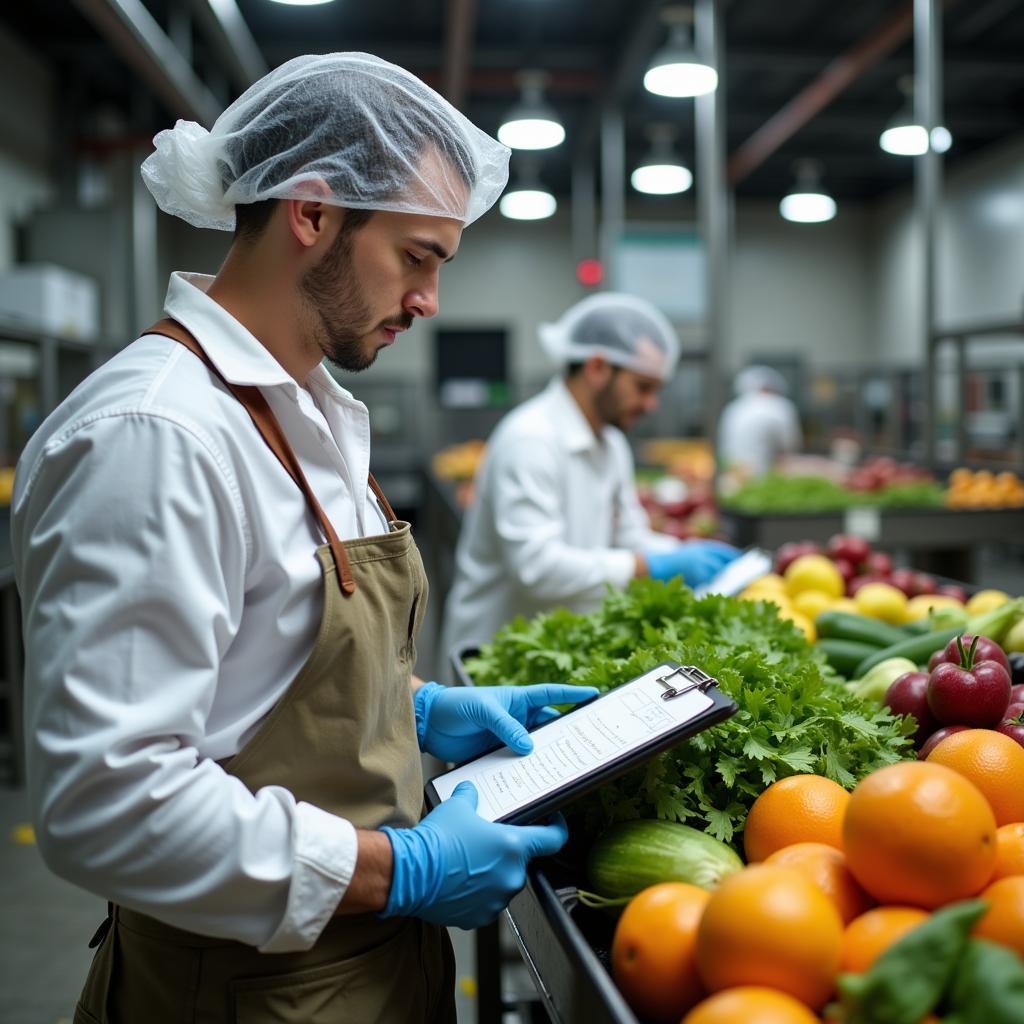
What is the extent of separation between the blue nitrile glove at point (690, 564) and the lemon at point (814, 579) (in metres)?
0.22

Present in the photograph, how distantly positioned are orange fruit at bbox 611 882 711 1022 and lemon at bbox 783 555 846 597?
1.89 meters

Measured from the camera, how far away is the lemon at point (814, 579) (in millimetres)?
2895

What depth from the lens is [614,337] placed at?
3666 millimetres

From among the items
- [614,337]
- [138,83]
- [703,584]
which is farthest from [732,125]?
[703,584]

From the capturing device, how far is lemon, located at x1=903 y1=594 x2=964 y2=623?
101 inches

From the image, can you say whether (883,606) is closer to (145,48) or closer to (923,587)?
(923,587)

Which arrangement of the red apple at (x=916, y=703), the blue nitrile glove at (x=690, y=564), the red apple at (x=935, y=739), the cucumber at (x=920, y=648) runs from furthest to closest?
the blue nitrile glove at (x=690, y=564)
the cucumber at (x=920, y=648)
the red apple at (x=916, y=703)
the red apple at (x=935, y=739)

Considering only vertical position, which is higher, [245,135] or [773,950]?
[245,135]

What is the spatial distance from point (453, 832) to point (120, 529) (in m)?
0.51

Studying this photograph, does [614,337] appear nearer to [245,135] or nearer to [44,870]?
[245,135]

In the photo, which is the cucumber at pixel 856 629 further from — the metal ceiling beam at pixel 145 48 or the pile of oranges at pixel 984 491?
the pile of oranges at pixel 984 491

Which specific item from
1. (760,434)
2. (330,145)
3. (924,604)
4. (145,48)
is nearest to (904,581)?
(924,604)

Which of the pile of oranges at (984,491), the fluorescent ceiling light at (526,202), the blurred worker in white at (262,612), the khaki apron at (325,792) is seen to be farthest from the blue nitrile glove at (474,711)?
the fluorescent ceiling light at (526,202)

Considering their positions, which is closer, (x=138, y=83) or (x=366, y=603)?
(x=366, y=603)
